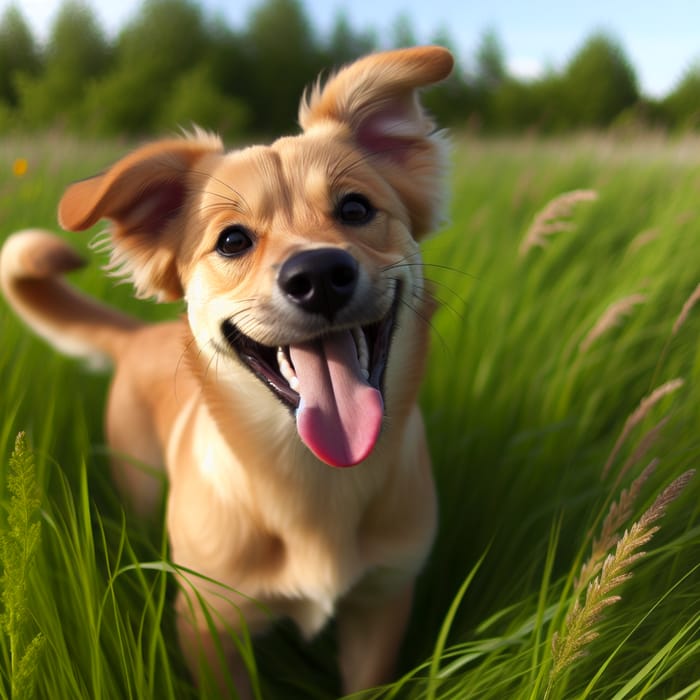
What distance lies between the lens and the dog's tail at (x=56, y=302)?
2.59 metres

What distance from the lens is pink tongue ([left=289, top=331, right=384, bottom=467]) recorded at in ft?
5.38

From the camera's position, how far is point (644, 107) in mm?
5168

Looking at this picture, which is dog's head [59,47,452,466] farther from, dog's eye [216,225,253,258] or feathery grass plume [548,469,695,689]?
feathery grass plume [548,469,695,689]

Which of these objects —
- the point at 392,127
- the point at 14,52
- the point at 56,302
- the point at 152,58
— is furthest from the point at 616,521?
the point at 14,52

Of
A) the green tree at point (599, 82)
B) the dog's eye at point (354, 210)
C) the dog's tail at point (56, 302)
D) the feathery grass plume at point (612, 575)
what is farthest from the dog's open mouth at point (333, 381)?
the green tree at point (599, 82)

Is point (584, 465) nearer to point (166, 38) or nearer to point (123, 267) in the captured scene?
point (123, 267)

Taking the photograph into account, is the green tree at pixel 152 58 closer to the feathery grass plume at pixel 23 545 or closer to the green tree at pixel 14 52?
the green tree at pixel 14 52

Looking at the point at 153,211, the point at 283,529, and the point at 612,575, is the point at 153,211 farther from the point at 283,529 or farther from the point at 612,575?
the point at 612,575

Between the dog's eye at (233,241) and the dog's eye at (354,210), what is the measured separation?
253 mm

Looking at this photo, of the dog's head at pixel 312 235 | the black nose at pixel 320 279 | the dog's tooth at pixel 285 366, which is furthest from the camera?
A: the dog's tooth at pixel 285 366

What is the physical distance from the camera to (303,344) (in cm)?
173

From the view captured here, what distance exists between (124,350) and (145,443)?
44 centimetres

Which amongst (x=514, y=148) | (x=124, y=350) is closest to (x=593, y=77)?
(x=514, y=148)

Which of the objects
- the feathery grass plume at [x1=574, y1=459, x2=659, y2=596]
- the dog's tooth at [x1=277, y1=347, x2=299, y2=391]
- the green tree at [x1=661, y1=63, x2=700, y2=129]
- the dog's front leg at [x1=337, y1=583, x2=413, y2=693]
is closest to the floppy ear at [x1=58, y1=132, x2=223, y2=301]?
the dog's tooth at [x1=277, y1=347, x2=299, y2=391]
